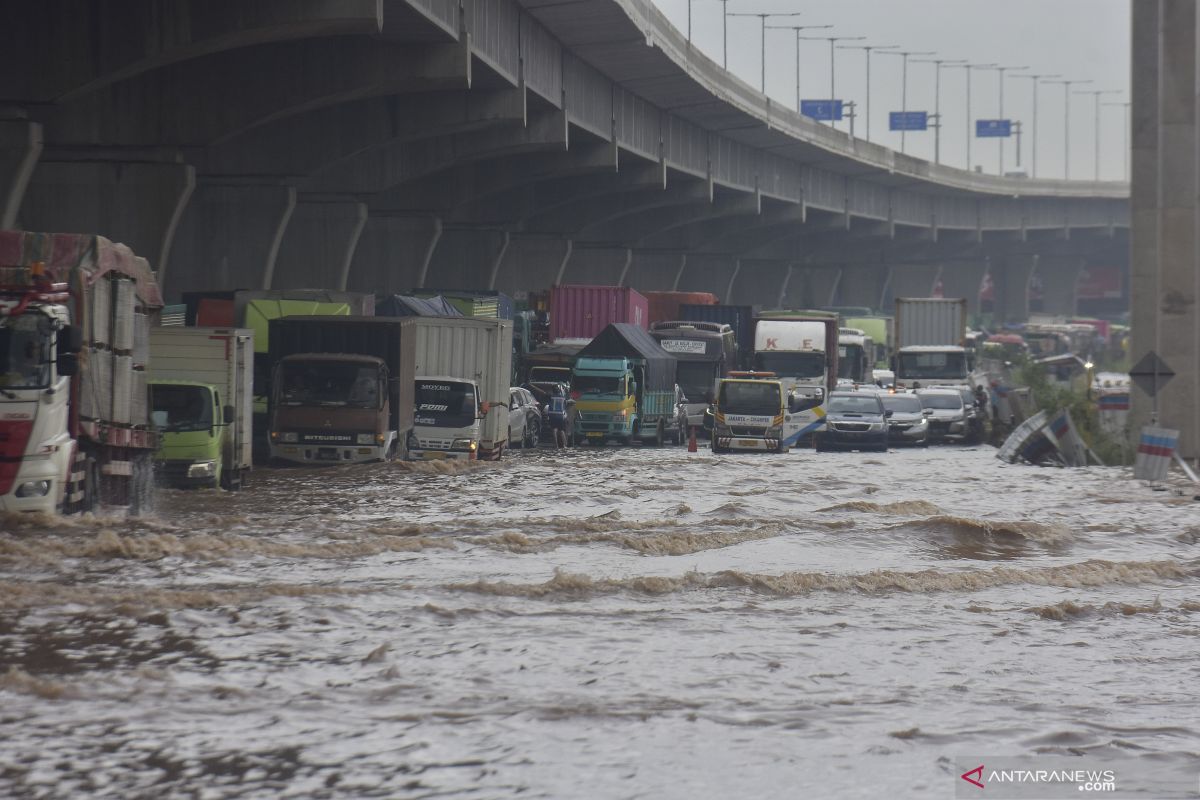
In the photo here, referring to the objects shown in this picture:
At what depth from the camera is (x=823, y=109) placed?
115 m

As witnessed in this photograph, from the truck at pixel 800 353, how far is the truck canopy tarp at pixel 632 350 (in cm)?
404

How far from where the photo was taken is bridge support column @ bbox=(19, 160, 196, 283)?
3572 cm

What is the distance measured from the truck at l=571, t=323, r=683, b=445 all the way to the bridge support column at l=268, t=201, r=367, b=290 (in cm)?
919

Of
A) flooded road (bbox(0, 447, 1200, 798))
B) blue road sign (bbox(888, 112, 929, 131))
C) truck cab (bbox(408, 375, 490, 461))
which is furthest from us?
blue road sign (bbox(888, 112, 929, 131))

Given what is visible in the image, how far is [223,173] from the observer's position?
41.5 m

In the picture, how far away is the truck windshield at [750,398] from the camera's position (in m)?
39.8

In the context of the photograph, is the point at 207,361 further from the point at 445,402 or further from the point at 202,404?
the point at 445,402

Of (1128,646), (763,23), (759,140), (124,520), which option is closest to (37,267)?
(124,520)

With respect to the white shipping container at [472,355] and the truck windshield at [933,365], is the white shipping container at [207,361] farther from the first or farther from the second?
the truck windshield at [933,365]

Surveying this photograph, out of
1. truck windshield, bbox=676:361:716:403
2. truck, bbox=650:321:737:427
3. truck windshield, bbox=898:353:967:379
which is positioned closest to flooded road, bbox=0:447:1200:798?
truck, bbox=650:321:737:427

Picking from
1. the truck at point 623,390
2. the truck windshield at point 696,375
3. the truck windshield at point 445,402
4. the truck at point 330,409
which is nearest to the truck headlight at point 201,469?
the truck at point 330,409

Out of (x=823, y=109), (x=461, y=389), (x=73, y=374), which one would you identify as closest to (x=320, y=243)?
(x=461, y=389)

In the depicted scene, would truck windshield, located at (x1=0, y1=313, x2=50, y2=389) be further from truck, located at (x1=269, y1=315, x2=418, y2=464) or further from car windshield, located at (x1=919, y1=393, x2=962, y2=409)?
car windshield, located at (x1=919, y1=393, x2=962, y2=409)

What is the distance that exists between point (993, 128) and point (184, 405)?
12282 centimetres
